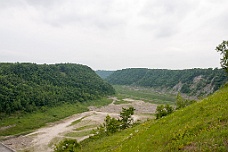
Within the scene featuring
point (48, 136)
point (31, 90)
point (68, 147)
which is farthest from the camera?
point (31, 90)

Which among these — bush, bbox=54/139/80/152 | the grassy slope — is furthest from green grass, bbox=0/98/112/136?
the grassy slope

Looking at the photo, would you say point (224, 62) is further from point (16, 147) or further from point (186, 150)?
point (16, 147)

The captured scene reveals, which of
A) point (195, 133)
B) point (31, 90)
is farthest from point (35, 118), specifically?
point (195, 133)

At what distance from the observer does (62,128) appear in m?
104

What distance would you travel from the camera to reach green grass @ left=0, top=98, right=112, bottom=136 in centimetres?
10253

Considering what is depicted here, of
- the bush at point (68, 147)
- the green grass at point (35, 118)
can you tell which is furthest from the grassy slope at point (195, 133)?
the green grass at point (35, 118)

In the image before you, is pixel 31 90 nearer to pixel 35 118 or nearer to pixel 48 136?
pixel 35 118

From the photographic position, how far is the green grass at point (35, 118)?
10253 cm

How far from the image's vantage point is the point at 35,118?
4724 inches

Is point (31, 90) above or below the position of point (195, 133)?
below

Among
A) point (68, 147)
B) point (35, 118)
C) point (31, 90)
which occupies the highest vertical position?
point (31, 90)

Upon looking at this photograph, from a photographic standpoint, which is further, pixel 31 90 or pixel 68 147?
pixel 31 90

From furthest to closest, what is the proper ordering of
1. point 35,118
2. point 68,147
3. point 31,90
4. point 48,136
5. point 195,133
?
point 31,90 → point 35,118 → point 48,136 → point 68,147 → point 195,133

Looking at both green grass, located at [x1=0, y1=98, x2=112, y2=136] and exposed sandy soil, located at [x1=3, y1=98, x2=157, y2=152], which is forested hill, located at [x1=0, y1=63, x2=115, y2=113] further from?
exposed sandy soil, located at [x1=3, y1=98, x2=157, y2=152]
